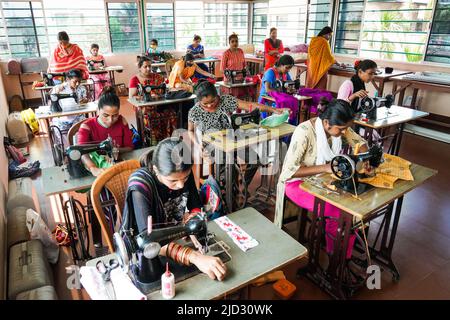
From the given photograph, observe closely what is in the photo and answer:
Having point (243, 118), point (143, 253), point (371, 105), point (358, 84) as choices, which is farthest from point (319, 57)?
point (143, 253)

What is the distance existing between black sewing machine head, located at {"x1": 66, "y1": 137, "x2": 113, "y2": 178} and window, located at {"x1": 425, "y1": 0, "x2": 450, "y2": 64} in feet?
18.9

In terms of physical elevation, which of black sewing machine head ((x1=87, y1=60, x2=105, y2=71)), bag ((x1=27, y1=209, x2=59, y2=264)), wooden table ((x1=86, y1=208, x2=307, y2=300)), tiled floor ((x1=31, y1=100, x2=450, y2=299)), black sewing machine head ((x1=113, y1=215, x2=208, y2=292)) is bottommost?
tiled floor ((x1=31, y1=100, x2=450, y2=299))

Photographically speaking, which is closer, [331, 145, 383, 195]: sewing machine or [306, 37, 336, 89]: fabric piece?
[331, 145, 383, 195]: sewing machine

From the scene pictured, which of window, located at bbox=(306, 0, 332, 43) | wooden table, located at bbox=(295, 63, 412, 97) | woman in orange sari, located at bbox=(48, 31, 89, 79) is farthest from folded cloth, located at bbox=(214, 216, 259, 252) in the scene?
window, located at bbox=(306, 0, 332, 43)

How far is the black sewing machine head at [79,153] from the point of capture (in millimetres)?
2230

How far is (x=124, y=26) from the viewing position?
815cm

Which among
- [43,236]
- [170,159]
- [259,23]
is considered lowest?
[43,236]

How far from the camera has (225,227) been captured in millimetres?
1704

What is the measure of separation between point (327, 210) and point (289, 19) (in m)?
7.31

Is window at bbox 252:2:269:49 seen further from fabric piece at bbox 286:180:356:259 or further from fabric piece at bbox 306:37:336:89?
fabric piece at bbox 286:180:356:259

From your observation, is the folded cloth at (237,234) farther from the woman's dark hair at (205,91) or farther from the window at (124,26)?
the window at (124,26)

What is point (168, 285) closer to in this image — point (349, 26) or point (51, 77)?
point (51, 77)

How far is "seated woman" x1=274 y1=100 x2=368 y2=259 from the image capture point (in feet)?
7.07

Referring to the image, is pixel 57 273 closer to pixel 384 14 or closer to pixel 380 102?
pixel 380 102
